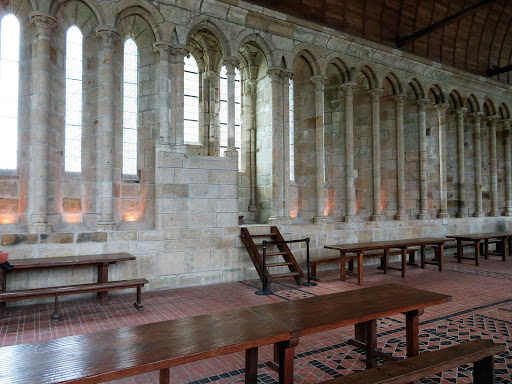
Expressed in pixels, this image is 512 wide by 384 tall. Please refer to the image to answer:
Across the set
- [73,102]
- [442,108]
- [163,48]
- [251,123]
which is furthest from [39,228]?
[442,108]

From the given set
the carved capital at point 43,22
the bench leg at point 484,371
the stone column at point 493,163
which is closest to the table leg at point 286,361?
the bench leg at point 484,371

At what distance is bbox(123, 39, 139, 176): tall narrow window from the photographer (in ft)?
22.6

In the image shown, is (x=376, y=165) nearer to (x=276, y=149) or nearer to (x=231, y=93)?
(x=276, y=149)

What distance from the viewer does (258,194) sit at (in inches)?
345

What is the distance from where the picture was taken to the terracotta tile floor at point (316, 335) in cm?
334

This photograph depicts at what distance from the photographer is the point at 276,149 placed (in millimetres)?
8031

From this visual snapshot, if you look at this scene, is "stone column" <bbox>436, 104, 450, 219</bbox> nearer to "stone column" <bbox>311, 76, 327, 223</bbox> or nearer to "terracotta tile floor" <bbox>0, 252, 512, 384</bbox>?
"terracotta tile floor" <bbox>0, 252, 512, 384</bbox>

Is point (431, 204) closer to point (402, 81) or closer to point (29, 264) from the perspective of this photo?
point (402, 81)

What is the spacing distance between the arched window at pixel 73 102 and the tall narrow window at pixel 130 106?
0.77 meters

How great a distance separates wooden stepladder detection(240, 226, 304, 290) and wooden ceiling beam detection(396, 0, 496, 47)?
256 inches

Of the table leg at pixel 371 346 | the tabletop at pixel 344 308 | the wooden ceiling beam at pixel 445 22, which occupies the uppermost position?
the wooden ceiling beam at pixel 445 22

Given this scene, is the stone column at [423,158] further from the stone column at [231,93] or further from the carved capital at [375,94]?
the stone column at [231,93]

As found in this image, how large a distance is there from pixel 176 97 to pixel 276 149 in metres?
2.37

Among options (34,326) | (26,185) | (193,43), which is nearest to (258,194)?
(193,43)
